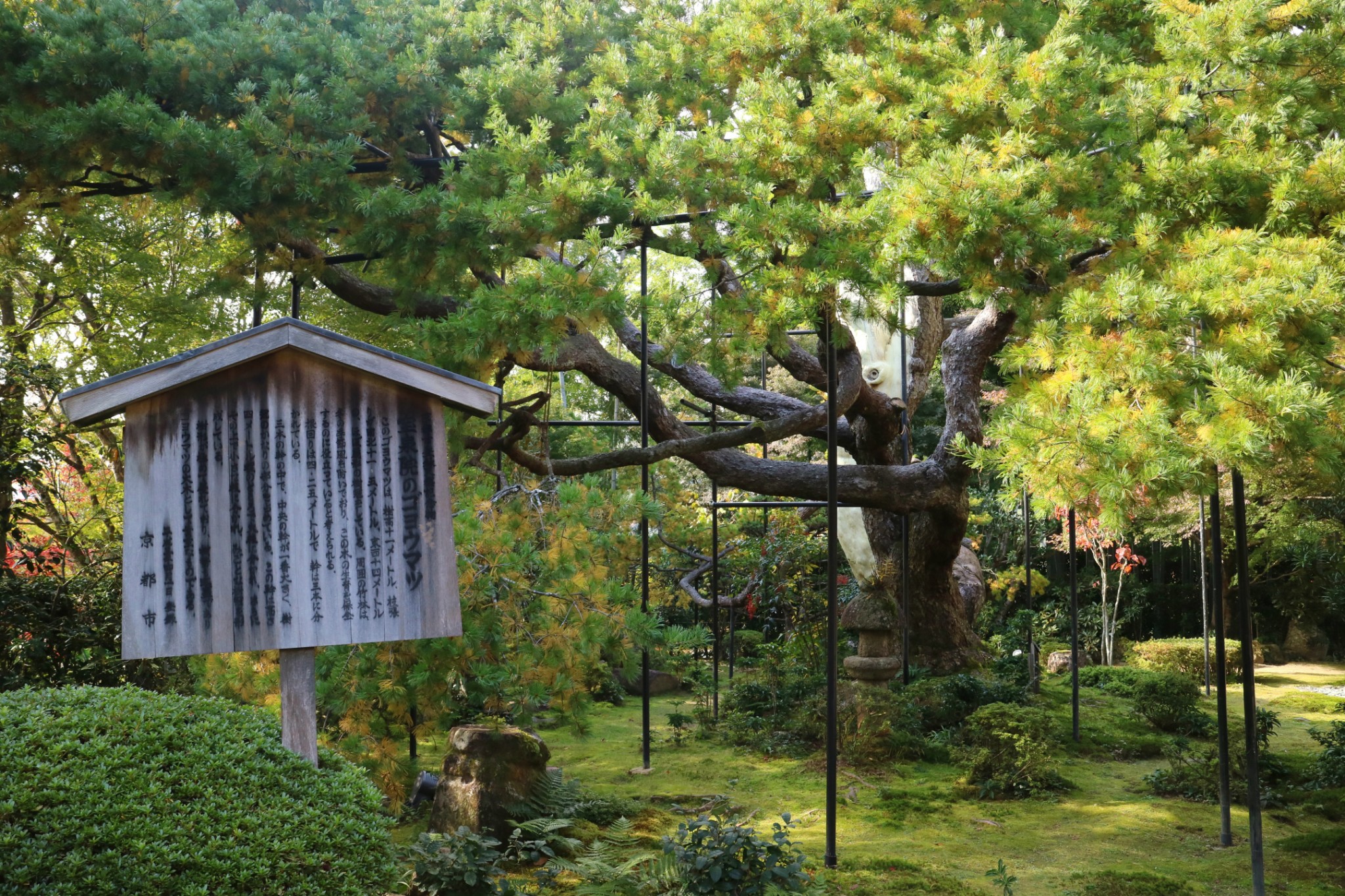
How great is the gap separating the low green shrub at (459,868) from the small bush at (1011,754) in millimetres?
3775

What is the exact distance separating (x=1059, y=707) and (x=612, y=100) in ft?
22.3

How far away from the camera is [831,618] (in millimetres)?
4922

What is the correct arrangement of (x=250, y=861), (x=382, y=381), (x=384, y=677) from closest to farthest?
(x=250, y=861) < (x=382, y=381) < (x=384, y=677)

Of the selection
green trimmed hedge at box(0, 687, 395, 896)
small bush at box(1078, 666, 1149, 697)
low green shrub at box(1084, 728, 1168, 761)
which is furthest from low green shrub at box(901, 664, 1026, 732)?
green trimmed hedge at box(0, 687, 395, 896)

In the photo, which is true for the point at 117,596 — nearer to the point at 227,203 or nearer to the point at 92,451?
Answer: the point at 92,451

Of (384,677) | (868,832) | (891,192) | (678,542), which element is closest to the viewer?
(891,192)

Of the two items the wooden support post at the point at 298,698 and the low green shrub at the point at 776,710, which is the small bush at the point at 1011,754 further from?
the wooden support post at the point at 298,698

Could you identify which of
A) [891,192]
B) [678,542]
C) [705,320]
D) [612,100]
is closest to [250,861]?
[891,192]

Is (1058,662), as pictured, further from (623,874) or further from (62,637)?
(62,637)

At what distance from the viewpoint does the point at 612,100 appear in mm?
6234

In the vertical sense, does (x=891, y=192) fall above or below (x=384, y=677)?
above

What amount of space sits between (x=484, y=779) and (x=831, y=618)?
1.95 metres

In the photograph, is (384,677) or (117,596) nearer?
(384,677)

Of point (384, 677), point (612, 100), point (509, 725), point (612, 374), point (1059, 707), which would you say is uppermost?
point (612, 100)
